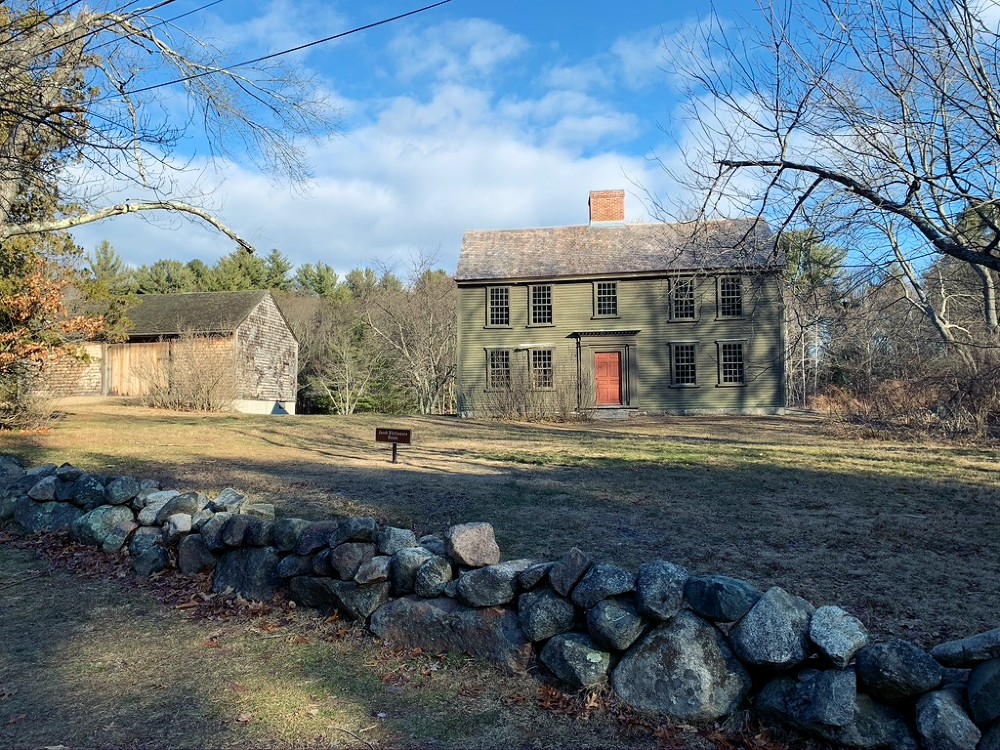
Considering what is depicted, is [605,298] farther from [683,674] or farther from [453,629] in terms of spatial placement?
[683,674]

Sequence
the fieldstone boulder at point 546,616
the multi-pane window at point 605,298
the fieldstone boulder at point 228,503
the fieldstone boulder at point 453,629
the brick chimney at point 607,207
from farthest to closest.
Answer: the brick chimney at point 607,207, the multi-pane window at point 605,298, the fieldstone boulder at point 228,503, the fieldstone boulder at point 453,629, the fieldstone boulder at point 546,616

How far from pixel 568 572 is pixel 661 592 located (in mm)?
548

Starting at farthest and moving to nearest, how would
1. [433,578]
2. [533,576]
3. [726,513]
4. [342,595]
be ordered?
[726,513], [342,595], [433,578], [533,576]

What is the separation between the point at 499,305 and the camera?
26.9 metres

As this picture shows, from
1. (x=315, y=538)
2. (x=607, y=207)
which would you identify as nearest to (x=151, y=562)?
(x=315, y=538)

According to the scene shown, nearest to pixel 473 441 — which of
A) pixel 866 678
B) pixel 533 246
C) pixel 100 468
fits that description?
pixel 100 468

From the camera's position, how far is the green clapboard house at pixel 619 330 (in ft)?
83.1

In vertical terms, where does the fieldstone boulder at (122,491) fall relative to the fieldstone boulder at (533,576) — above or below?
above

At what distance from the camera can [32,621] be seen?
4852 millimetres

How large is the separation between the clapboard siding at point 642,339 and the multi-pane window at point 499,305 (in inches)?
7.8

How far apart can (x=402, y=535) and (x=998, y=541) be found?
5.16 m

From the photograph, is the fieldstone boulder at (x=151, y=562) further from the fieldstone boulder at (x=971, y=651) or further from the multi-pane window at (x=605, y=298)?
the multi-pane window at (x=605, y=298)

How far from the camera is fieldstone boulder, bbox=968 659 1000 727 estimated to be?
2748 mm


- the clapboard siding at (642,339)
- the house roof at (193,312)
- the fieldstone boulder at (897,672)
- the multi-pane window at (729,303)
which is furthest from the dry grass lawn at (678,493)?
the house roof at (193,312)
